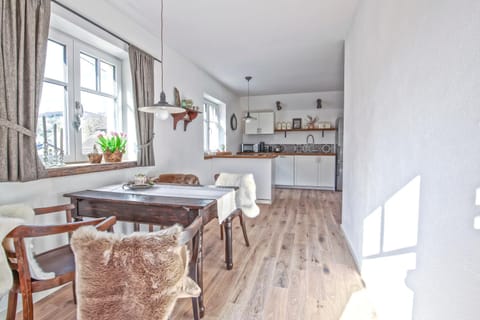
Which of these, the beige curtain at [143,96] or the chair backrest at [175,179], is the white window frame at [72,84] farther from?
the chair backrest at [175,179]

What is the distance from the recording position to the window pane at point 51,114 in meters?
1.91

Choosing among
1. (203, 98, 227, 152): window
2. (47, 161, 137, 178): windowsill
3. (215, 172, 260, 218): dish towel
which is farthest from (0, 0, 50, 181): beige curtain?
(203, 98, 227, 152): window

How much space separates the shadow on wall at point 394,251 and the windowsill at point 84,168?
226 cm

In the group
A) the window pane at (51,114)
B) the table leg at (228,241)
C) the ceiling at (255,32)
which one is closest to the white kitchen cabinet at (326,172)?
the ceiling at (255,32)

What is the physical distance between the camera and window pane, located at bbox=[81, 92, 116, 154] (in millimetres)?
2293

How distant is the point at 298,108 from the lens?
21.0 ft

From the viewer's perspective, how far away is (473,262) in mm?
720

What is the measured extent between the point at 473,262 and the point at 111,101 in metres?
2.95

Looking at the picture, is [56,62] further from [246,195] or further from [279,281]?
[279,281]

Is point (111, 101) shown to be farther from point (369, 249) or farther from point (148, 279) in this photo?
point (369, 249)

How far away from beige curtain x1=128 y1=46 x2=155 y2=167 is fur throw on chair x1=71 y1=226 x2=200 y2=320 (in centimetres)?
183

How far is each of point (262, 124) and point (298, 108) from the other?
1.03m

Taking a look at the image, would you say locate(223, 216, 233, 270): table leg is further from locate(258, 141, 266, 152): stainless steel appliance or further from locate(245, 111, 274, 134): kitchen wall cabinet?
→ locate(258, 141, 266, 152): stainless steel appliance

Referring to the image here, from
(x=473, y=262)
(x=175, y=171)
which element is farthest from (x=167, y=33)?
(x=473, y=262)
